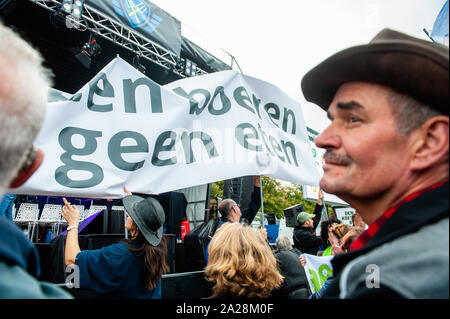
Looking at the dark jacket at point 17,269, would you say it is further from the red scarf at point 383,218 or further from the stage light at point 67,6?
the stage light at point 67,6

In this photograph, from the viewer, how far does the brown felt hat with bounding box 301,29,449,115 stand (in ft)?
2.96

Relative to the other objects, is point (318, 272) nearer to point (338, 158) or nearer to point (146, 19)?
point (338, 158)

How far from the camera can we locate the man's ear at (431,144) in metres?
0.88

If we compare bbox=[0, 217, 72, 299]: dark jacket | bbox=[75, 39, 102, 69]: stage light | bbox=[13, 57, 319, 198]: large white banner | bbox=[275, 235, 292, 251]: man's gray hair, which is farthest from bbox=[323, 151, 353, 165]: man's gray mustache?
bbox=[75, 39, 102, 69]: stage light

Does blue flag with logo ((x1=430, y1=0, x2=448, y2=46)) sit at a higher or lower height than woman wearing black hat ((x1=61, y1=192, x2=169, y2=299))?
higher

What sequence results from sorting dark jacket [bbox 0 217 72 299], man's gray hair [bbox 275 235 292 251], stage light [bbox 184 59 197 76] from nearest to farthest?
dark jacket [bbox 0 217 72 299]
man's gray hair [bbox 275 235 292 251]
stage light [bbox 184 59 197 76]

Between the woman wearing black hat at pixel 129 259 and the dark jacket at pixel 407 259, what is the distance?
6.16ft

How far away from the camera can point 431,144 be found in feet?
2.98

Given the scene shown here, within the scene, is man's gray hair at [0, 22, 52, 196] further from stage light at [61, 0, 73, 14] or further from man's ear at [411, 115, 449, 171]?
stage light at [61, 0, 73, 14]

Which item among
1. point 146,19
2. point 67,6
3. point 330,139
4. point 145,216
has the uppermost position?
point 146,19

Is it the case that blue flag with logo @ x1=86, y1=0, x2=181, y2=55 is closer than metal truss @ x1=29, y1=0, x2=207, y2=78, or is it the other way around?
blue flag with logo @ x1=86, y1=0, x2=181, y2=55

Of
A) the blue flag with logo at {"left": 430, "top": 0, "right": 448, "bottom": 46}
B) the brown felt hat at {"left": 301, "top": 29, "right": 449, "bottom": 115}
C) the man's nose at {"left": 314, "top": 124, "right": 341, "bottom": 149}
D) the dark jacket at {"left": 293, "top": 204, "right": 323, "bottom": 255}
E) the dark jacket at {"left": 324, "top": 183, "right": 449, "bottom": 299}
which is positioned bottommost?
the dark jacket at {"left": 293, "top": 204, "right": 323, "bottom": 255}

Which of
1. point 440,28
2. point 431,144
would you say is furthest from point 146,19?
point 431,144

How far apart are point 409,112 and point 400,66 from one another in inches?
6.2
